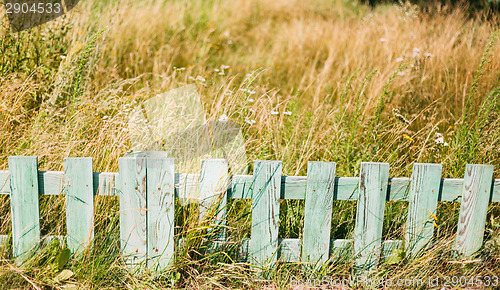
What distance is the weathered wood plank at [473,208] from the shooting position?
91.5 inches

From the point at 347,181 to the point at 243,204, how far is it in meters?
0.72

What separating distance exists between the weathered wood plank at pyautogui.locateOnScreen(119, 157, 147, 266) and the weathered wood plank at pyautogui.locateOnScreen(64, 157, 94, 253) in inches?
6.8

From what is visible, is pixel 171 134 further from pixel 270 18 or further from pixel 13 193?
pixel 270 18

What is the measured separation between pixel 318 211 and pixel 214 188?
0.64 m

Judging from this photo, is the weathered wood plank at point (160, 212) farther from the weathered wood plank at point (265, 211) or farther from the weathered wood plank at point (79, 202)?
the weathered wood plank at point (265, 211)

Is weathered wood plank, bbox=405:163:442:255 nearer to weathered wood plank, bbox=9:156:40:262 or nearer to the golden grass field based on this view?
the golden grass field

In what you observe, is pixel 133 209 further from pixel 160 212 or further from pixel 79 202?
pixel 79 202

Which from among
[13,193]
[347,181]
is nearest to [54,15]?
[13,193]

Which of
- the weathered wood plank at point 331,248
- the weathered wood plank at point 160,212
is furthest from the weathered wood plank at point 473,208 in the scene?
→ the weathered wood plank at point 160,212

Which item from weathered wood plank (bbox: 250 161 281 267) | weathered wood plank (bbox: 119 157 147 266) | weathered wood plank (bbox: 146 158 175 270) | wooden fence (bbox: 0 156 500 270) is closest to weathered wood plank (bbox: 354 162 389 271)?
wooden fence (bbox: 0 156 500 270)

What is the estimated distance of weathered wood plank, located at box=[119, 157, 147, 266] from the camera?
213 cm

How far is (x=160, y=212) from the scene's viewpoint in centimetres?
220

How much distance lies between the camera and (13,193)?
6.96ft

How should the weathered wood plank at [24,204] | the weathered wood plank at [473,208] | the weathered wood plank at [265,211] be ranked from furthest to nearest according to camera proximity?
1. the weathered wood plank at [473,208]
2. the weathered wood plank at [265,211]
3. the weathered wood plank at [24,204]
